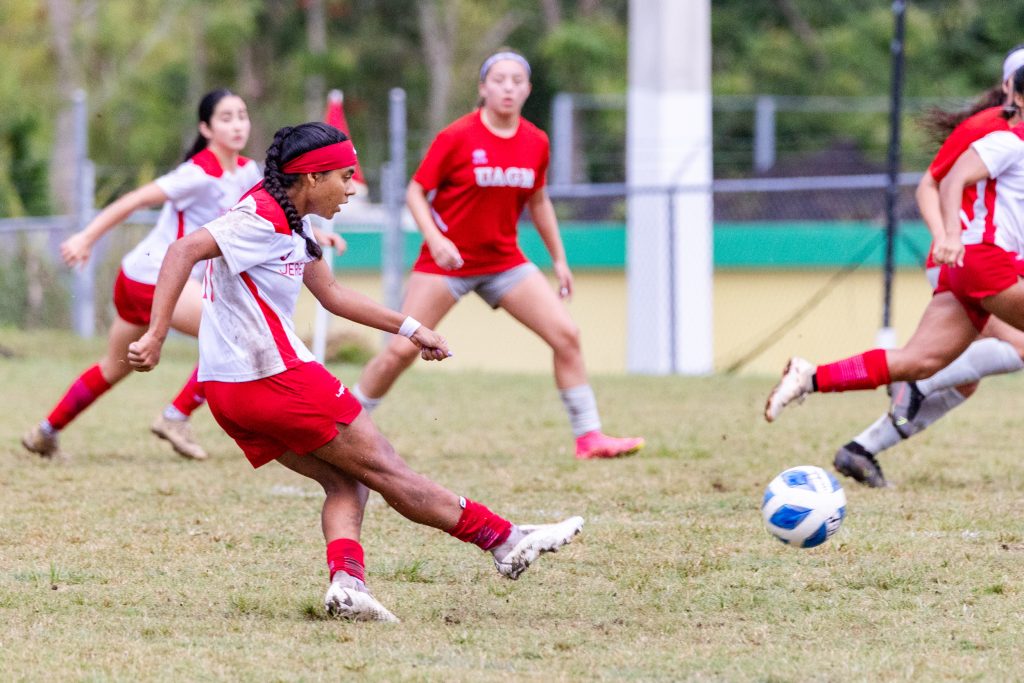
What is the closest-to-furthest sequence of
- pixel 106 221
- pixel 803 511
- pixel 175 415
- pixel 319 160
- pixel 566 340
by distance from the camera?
pixel 319 160
pixel 803 511
pixel 106 221
pixel 566 340
pixel 175 415

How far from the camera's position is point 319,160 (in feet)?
15.8

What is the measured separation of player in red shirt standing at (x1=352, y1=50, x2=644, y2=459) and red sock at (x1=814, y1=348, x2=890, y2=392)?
1.88 metres

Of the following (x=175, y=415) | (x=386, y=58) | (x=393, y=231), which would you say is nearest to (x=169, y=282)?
(x=175, y=415)

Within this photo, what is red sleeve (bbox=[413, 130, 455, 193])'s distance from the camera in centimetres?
799

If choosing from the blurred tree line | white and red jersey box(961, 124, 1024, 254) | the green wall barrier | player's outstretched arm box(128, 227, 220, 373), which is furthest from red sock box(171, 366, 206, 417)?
the blurred tree line

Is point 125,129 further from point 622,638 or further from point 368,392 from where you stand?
point 622,638

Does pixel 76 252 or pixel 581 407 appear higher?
pixel 76 252

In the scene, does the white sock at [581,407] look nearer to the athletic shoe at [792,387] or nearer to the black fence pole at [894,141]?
the athletic shoe at [792,387]

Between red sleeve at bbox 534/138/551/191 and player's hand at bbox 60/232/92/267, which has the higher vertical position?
red sleeve at bbox 534/138/551/191

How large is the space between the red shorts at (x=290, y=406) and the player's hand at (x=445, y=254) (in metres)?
2.59

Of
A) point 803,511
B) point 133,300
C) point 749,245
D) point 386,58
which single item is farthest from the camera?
point 386,58

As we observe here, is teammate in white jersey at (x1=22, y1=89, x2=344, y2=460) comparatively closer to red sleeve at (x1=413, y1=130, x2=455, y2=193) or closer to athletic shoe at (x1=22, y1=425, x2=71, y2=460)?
athletic shoe at (x1=22, y1=425, x2=71, y2=460)

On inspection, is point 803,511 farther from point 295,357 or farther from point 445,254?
point 445,254

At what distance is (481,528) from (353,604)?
0.50 metres
